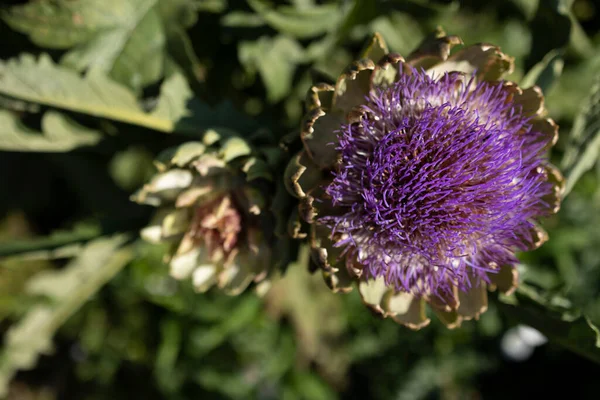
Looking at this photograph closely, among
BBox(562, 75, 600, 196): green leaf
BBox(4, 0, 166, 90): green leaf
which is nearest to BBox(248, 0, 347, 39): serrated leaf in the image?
BBox(4, 0, 166, 90): green leaf

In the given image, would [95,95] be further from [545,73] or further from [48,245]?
[545,73]

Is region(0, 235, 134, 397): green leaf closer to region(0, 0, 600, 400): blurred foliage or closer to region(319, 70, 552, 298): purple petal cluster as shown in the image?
region(0, 0, 600, 400): blurred foliage

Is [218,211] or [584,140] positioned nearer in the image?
[218,211]

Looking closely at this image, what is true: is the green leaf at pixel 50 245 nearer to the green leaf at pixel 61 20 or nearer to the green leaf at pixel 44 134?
the green leaf at pixel 44 134

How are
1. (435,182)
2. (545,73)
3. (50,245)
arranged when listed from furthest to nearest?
(50,245) → (545,73) → (435,182)

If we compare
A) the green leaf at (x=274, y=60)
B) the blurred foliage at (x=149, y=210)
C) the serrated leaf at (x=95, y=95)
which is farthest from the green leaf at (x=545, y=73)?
the serrated leaf at (x=95, y=95)

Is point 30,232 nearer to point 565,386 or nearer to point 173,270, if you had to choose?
point 173,270

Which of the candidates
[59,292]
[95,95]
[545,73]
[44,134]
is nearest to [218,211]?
[95,95]
